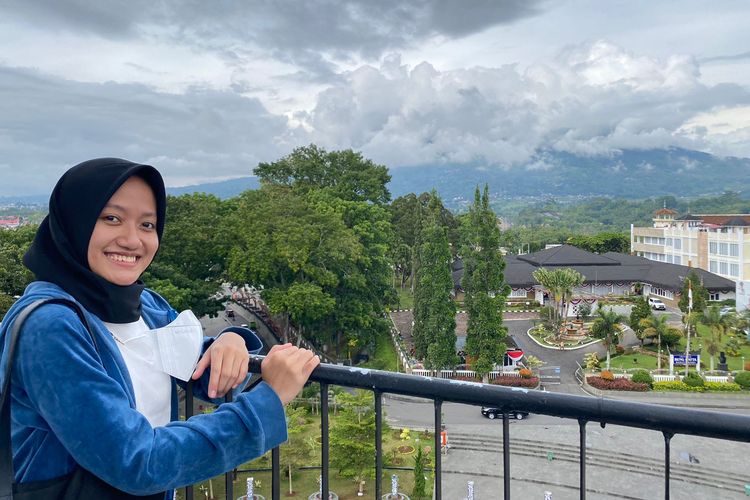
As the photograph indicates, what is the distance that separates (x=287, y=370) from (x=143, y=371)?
37 centimetres

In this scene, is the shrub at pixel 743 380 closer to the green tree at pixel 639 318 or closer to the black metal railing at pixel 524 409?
the green tree at pixel 639 318

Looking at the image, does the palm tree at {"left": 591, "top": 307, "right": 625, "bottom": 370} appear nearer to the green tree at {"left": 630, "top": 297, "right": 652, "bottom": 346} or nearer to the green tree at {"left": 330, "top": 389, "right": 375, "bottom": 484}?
the green tree at {"left": 630, "top": 297, "right": 652, "bottom": 346}

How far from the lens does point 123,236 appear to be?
141cm

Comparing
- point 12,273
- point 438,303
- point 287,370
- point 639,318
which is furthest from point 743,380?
point 12,273

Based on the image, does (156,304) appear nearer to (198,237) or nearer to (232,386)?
(232,386)

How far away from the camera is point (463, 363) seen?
2019 cm

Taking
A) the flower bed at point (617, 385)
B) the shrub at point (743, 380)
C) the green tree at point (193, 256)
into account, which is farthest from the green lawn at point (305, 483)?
the shrub at point (743, 380)

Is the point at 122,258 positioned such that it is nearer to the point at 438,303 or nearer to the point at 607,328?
the point at 438,303

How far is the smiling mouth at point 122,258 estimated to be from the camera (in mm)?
1405

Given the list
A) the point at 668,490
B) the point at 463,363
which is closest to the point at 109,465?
→ the point at 668,490

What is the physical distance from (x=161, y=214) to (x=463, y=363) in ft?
64.0

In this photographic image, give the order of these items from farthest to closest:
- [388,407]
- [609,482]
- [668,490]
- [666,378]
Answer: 1. [666,378]
2. [388,407]
3. [609,482]
4. [668,490]

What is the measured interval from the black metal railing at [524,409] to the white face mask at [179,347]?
21 centimetres

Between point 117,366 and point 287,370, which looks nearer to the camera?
point 117,366
